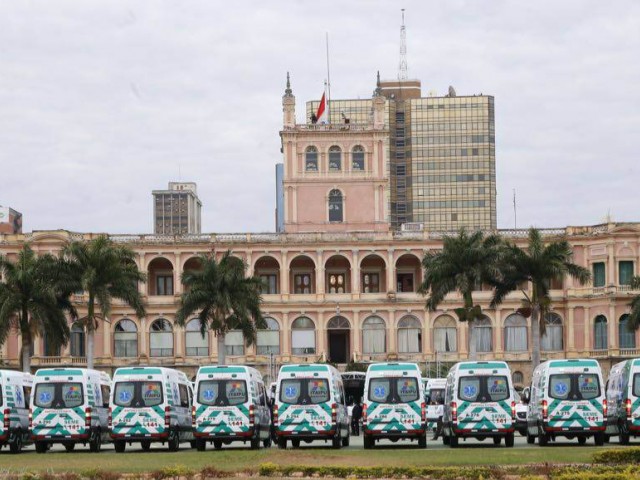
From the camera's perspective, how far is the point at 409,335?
117 metres

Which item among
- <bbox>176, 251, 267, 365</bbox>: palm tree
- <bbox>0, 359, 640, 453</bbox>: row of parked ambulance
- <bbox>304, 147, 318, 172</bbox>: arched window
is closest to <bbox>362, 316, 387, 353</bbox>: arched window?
<bbox>304, 147, 318, 172</bbox>: arched window

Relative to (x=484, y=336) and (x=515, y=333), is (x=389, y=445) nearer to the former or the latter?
(x=484, y=336)

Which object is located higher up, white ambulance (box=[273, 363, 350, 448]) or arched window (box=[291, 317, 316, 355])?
arched window (box=[291, 317, 316, 355])

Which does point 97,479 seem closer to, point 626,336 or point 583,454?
point 583,454

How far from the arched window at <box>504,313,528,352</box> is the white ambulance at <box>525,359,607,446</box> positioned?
65.5 m

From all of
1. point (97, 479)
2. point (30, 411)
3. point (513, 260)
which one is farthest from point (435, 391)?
point (97, 479)

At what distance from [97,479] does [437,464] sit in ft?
30.3

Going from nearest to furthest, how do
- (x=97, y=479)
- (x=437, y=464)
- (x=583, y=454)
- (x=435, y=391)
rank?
(x=97, y=479) < (x=437, y=464) < (x=583, y=454) < (x=435, y=391)

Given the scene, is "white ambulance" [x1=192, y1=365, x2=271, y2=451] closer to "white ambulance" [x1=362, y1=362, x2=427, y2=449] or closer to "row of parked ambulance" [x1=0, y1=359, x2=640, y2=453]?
"row of parked ambulance" [x1=0, y1=359, x2=640, y2=453]

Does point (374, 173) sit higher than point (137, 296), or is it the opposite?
point (374, 173)

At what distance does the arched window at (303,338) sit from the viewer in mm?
116250

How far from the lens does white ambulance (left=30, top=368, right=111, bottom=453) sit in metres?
50.9

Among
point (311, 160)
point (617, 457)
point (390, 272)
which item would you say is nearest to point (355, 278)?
point (390, 272)

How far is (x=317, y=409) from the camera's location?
5062cm
